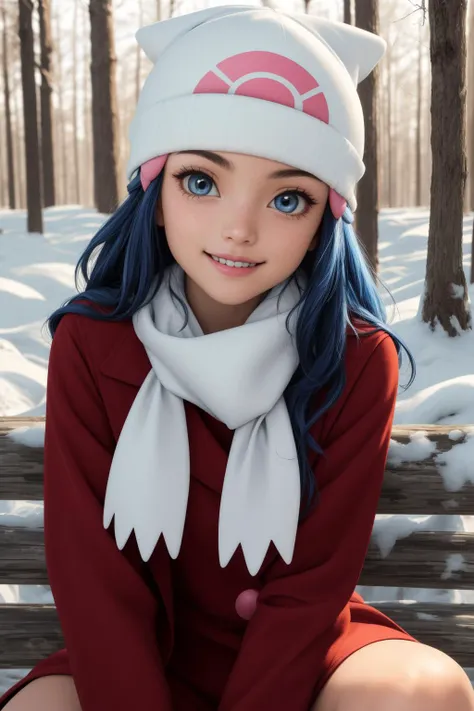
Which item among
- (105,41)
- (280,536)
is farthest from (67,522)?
(105,41)

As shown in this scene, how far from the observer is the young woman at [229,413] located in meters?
1.66

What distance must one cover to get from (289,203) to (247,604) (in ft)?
2.75

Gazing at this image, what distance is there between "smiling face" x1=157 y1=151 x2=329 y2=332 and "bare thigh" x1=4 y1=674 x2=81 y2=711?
0.86 meters

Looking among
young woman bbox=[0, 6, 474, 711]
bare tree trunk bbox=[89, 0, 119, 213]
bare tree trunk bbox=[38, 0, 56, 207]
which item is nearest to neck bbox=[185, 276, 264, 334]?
young woman bbox=[0, 6, 474, 711]

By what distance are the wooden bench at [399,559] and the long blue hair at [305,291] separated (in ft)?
1.45

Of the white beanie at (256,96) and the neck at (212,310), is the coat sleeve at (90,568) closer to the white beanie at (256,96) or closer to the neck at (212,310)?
the neck at (212,310)

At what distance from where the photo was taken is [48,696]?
170 centimetres

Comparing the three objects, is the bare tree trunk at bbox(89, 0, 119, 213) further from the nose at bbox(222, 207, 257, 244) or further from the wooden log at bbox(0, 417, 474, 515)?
the nose at bbox(222, 207, 257, 244)

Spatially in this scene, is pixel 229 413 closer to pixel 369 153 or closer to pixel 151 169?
pixel 151 169

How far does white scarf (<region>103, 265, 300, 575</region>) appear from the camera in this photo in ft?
5.64

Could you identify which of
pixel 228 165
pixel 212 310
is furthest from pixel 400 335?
pixel 228 165

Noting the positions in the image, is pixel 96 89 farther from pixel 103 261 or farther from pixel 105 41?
pixel 103 261

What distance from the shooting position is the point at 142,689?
1652 mm

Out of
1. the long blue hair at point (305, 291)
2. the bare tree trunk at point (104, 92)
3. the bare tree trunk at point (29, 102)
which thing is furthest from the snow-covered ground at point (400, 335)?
the bare tree trunk at point (104, 92)
